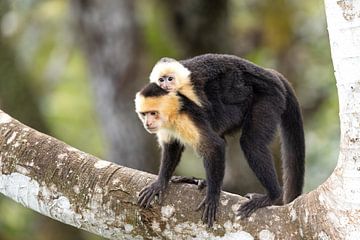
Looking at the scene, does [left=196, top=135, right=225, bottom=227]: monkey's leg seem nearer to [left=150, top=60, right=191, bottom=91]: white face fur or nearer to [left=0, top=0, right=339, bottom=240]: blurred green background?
[left=150, top=60, right=191, bottom=91]: white face fur

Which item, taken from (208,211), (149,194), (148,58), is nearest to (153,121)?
(149,194)

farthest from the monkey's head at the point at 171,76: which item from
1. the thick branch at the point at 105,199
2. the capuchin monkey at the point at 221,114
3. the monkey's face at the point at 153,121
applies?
the thick branch at the point at 105,199

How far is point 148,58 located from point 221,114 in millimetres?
3016

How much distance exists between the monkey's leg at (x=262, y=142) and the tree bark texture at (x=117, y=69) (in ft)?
8.86

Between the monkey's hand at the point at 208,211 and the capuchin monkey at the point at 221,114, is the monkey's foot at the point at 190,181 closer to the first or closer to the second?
the capuchin monkey at the point at 221,114

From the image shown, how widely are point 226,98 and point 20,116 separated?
9.13ft

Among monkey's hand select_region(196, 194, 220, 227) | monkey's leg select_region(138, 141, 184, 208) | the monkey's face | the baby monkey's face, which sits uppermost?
the baby monkey's face

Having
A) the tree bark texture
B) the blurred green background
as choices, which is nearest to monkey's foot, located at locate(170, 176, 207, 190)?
the blurred green background

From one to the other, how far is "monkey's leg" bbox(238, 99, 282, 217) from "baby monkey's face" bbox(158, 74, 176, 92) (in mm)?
379

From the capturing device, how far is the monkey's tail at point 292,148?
10.8ft

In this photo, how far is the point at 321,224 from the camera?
93.2 inches

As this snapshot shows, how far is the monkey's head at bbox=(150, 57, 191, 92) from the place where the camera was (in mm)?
3100

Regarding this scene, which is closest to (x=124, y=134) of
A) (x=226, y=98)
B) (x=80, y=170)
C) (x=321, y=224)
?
(x=226, y=98)

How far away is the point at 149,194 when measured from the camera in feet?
8.58
